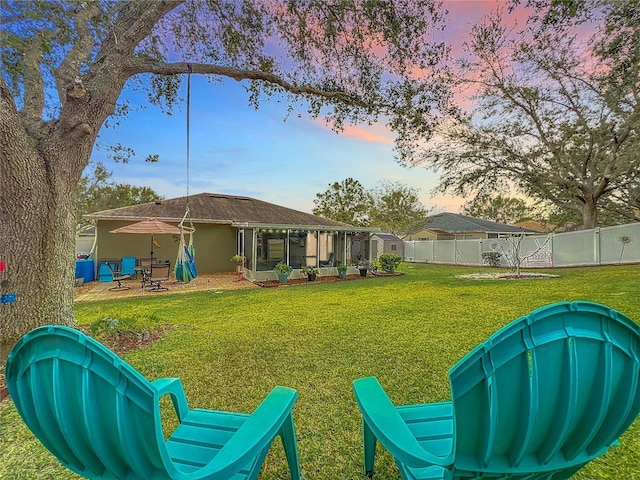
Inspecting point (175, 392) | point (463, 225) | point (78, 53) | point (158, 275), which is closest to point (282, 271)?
point (158, 275)

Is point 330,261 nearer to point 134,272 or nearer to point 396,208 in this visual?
point 134,272

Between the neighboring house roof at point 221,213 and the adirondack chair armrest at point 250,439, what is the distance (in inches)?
446

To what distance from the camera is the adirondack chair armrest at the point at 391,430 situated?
4.18 feet

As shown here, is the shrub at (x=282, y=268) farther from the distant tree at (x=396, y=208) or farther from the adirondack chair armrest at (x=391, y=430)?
the distant tree at (x=396, y=208)

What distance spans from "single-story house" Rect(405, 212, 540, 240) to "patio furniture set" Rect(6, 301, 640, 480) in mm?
27935

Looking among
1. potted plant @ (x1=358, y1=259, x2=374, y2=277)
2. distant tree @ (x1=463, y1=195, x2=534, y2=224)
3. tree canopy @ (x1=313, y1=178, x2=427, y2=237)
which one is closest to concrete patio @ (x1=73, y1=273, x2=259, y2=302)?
potted plant @ (x1=358, y1=259, x2=374, y2=277)

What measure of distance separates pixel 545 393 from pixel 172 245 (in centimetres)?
1615

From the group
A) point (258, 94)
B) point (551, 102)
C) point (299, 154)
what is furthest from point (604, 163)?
point (258, 94)

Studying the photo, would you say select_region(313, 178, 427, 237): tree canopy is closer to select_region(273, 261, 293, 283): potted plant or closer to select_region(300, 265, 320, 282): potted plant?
select_region(300, 265, 320, 282): potted plant

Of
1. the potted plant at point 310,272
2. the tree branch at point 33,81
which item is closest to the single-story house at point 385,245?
the potted plant at point 310,272

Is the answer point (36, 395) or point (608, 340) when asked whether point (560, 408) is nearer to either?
point (608, 340)

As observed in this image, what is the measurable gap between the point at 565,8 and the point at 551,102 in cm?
1186

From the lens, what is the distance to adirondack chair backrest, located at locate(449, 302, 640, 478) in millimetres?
1008

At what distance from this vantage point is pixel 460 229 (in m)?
29.0
